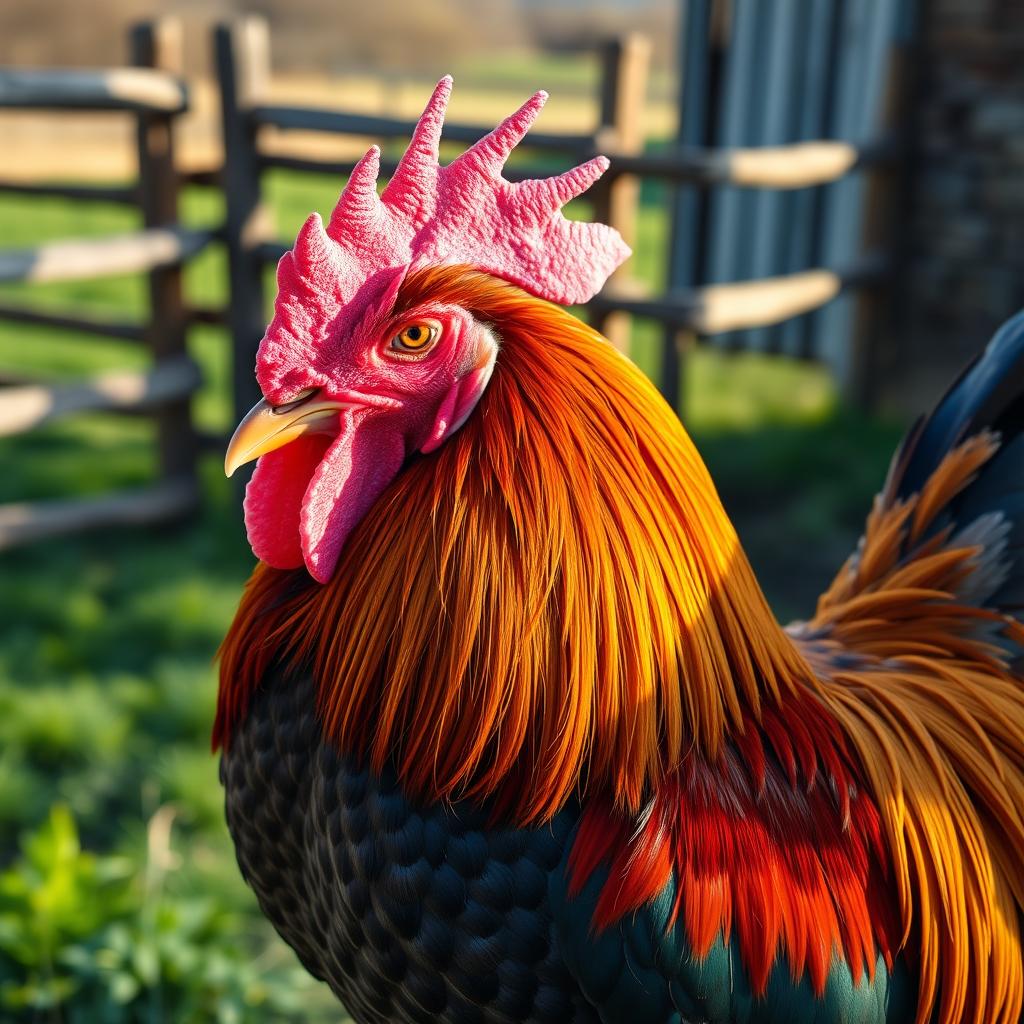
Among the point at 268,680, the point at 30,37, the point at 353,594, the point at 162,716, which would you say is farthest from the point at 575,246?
the point at 30,37

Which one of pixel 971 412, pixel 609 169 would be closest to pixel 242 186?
pixel 609 169

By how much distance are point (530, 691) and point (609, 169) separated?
137 inches

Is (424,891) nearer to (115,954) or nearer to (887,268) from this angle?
(115,954)

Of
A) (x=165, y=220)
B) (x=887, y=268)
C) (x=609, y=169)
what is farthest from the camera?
(x=887, y=268)

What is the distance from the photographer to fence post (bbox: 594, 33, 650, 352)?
16.1 ft

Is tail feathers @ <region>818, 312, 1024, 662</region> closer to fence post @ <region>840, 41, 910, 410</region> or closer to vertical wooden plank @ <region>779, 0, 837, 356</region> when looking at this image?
fence post @ <region>840, 41, 910, 410</region>

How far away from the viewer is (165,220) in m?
5.41

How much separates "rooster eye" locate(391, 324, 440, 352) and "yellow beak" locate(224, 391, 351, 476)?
11 cm

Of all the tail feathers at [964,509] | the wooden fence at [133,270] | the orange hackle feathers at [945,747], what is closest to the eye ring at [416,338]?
the orange hackle feathers at [945,747]

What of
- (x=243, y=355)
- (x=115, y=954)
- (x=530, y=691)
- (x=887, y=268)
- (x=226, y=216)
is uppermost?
(x=530, y=691)

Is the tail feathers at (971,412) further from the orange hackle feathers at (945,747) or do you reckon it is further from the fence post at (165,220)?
the fence post at (165,220)

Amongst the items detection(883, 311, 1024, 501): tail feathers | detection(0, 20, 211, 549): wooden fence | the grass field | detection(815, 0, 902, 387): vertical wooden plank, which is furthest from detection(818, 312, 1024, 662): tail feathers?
detection(815, 0, 902, 387): vertical wooden plank

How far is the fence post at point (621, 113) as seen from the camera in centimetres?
492

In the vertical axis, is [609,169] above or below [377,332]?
below
